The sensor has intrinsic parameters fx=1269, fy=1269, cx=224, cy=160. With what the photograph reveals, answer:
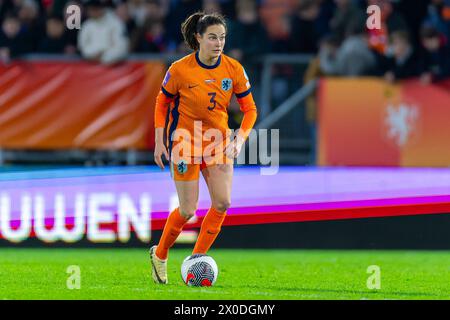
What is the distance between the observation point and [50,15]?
14.5 meters

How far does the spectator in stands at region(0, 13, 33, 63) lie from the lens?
13883 millimetres

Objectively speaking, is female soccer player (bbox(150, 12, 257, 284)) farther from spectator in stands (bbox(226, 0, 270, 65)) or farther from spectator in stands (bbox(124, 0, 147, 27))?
spectator in stands (bbox(124, 0, 147, 27))

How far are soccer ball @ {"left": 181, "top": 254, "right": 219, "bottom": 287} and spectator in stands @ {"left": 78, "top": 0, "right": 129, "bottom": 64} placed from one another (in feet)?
15.0

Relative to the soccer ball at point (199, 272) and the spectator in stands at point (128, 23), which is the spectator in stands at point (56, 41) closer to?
the spectator in stands at point (128, 23)

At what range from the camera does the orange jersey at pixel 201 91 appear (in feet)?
31.6

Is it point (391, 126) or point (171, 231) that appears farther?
point (391, 126)

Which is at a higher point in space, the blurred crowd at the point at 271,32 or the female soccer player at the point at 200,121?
the blurred crowd at the point at 271,32

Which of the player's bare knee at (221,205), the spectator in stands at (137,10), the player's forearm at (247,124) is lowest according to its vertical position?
the player's bare knee at (221,205)

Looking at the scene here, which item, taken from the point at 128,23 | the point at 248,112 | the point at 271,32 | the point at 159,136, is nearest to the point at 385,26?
the point at 271,32

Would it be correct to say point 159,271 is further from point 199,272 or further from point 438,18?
point 438,18

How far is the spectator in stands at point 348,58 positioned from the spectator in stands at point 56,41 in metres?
2.85

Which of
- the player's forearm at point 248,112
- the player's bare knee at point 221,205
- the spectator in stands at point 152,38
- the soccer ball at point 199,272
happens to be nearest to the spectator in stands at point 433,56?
the spectator in stands at point 152,38

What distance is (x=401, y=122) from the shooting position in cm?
1312

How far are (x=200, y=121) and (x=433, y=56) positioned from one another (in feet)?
14.3
